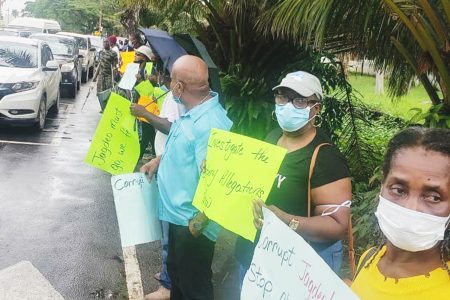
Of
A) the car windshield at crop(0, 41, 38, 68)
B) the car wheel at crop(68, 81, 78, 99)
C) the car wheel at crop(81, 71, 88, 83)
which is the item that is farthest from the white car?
the car wheel at crop(81, 71, 88, 83)

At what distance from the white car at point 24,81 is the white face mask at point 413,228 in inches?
343

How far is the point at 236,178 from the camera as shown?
2410mm

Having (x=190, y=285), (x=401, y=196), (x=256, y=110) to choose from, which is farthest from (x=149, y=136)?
(x=401, y=196)

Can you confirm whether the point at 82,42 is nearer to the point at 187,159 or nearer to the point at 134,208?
the point at 134,208

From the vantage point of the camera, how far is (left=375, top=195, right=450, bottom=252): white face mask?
1503 mm

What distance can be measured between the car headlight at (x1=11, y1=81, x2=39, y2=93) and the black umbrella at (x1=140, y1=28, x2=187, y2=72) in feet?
16.1

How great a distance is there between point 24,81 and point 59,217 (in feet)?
14.5

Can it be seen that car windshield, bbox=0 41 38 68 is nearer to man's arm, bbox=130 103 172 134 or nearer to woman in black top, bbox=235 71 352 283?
man's arm, bbox=130 103 172 134

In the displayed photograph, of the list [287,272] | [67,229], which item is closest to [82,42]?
[67,229]

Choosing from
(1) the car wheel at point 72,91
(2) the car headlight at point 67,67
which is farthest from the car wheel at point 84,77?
(2) the car headlight at point 67,67

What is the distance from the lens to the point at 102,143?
3963mm

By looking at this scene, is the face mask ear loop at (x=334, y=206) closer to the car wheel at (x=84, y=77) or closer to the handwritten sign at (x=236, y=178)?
the handwritten sign at (x=236, y=178)

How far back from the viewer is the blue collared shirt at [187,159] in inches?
121

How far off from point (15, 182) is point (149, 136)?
186 cm
